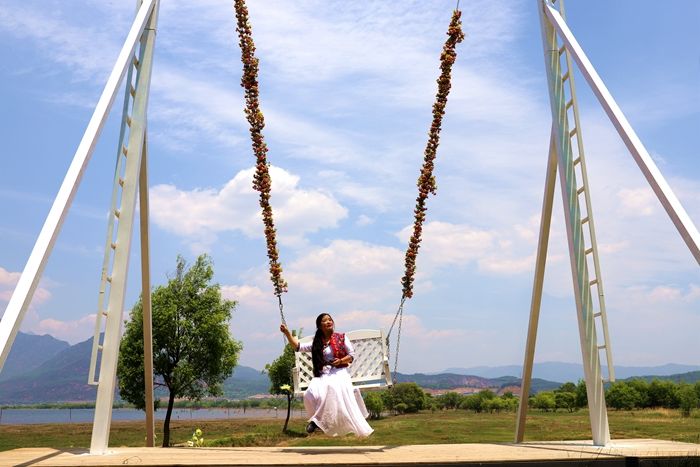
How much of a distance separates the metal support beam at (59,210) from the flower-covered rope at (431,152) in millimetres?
3614

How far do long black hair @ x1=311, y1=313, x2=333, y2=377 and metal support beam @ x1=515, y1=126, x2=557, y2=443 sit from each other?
2.58m

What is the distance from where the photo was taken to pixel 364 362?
932 centimetres

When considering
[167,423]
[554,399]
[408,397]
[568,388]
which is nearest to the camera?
[167,423]

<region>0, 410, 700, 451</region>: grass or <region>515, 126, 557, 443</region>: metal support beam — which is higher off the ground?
<region>515, 126, 557, 443</region>: metal support beam

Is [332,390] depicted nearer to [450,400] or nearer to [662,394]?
[662,394]

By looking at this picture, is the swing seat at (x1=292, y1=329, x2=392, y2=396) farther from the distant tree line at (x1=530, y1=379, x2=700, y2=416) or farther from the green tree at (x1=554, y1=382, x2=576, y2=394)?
the green tree at (x1=554, y1=382, x2=576, y2=394)

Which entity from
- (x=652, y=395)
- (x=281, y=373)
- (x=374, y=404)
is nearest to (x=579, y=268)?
(x=281, y=373)

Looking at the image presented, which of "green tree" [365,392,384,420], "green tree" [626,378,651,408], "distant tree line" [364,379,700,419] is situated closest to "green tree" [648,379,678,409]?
"distant tree line" [364,379,700,419]

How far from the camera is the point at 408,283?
919 centimetres

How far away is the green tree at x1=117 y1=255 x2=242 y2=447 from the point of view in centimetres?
2308

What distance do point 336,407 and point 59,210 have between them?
355cm

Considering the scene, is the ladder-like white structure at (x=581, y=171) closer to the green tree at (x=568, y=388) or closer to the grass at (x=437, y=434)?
the grass at (x=437, y=434)

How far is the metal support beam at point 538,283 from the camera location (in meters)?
8.89

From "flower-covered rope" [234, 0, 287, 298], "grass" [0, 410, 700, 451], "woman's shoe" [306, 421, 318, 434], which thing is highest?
"flower-covered rope" [234, 0, 287, 298]
